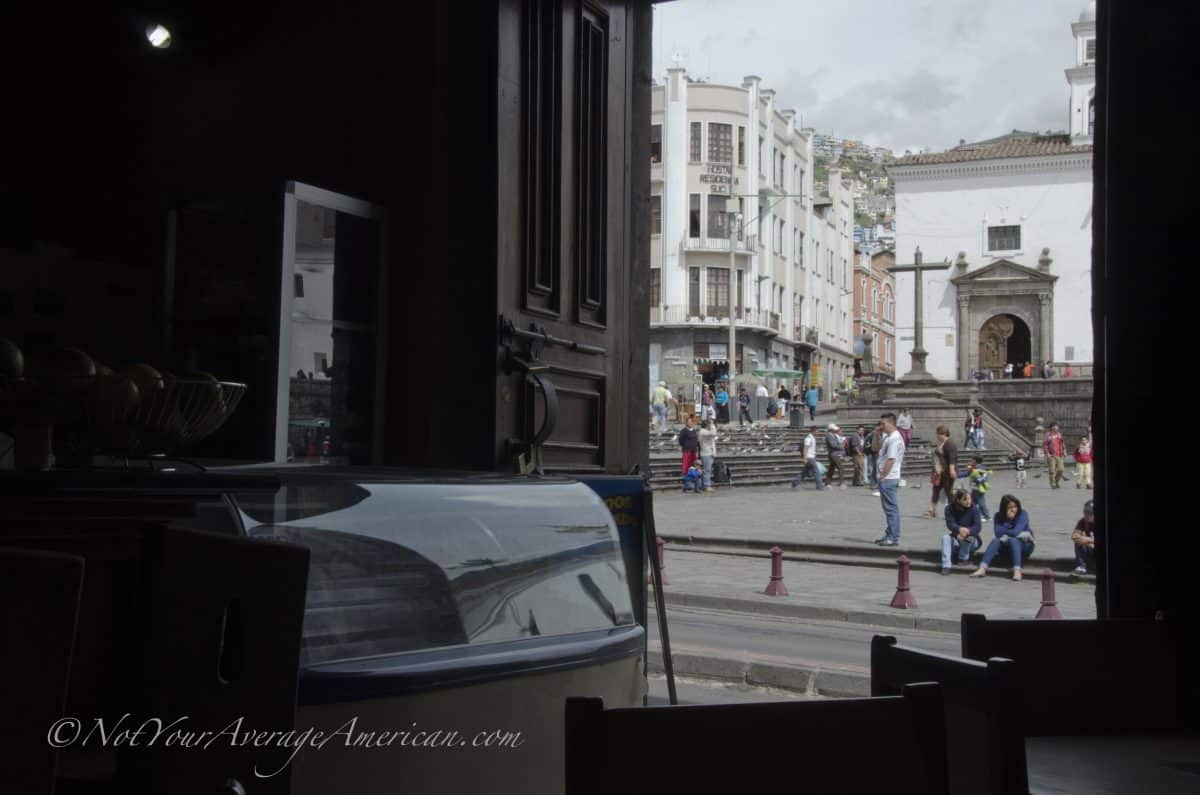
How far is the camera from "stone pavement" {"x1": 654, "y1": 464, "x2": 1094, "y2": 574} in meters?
16.6

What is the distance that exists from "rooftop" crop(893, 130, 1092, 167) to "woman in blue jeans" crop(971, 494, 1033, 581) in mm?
34224

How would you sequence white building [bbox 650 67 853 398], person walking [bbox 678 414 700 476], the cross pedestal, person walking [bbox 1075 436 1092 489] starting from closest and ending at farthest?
person walking [bbox 1075 436 1092 489] < person walking [bbox 678 414 700 476] < the cross pedestal < white building [bbox 650 67 853 398]

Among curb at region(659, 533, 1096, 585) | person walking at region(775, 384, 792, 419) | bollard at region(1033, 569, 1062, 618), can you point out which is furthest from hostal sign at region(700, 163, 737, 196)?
bollard at region(1033, 569, 1062, 618)

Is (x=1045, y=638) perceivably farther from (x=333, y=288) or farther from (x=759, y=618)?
(x=759, y=618)

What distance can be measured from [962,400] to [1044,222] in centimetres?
1163

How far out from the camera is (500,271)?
541 centimetres

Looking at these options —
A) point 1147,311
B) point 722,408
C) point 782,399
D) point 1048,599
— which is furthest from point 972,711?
point 782,399

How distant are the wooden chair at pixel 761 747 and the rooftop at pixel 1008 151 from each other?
4655cm

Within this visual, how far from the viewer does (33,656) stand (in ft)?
4.99

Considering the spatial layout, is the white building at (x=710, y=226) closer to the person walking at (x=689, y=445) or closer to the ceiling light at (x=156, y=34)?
the person walking at (x=689, y=445)

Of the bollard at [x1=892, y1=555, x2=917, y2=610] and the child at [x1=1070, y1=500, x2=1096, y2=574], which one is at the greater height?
the child at [x1=1070, y1=500, x2=1096, y2=574]

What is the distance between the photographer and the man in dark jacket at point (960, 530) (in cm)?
1438

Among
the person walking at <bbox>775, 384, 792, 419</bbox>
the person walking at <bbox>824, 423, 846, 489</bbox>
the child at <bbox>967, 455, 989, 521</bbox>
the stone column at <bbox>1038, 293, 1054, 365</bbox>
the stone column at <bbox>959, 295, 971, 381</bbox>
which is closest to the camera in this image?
the child at <bbox>967, 455, 989, 521</bbox>

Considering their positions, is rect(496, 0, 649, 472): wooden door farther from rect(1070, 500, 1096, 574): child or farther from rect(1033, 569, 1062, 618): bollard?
rect(1070, 500, 1096, 574): child
